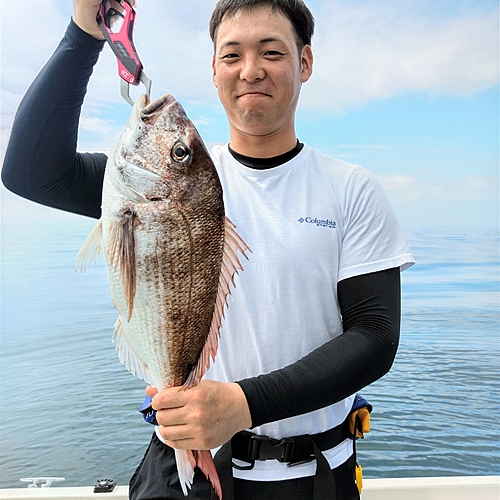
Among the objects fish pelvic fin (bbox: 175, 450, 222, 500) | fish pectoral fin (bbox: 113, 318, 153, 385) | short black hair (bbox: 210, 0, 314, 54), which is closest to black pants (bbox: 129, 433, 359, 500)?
fish pelvic fin (bbox: 175, 450, 222, 500)

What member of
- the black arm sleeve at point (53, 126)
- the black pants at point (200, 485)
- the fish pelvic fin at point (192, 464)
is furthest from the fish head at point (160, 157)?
the black pants at point (200, 485)

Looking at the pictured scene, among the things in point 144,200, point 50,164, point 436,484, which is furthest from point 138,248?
point 436,484

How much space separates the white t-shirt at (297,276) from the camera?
1320 mm

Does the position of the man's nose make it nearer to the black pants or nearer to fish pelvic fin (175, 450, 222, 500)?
fish pelvic fin (175, 450, 222, 500)

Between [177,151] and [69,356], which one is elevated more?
[177,151]

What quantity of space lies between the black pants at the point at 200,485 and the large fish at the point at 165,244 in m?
0.31

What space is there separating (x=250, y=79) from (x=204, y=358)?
763 millimetres

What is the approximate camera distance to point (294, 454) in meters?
1.31

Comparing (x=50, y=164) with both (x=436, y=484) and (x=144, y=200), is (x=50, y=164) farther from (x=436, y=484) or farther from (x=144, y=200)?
(x=436, y=484)

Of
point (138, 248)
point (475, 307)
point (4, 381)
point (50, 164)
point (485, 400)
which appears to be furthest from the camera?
point (475, 307)

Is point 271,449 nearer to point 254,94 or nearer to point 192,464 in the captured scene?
point 192,464

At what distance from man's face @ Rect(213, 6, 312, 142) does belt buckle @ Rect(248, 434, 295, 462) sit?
2.85 ft

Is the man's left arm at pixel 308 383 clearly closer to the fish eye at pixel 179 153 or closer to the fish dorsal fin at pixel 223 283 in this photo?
the fish dorsal fin at pixel 223 283

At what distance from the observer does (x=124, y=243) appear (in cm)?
96
